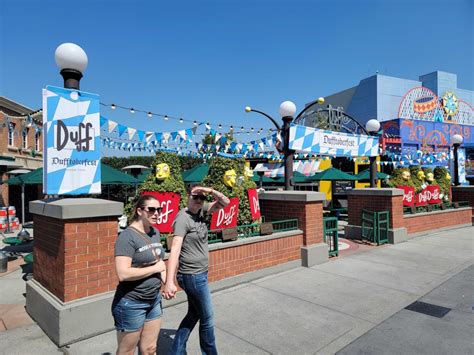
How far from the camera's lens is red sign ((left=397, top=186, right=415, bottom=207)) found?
1095cm

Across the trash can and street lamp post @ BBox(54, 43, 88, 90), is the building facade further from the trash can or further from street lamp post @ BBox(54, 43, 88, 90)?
street lamp post @ BBox(54, 43, 88, 90)

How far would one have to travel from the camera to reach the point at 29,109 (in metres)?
21.2

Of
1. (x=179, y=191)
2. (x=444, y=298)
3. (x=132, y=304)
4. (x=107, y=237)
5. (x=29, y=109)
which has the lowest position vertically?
(x=444, y=298)

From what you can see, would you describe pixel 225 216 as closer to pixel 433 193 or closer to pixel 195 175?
pixel 195 175

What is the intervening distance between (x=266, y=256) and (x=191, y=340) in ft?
9.60

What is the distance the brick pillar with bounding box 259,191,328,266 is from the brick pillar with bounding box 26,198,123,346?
14.0 ft

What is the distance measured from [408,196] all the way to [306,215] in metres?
5.83

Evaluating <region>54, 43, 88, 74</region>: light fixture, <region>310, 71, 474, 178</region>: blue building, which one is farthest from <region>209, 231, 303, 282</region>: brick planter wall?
<region>310, 71, 474, 178</region>: blue building

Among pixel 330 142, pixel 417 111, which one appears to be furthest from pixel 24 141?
pixel 417 111

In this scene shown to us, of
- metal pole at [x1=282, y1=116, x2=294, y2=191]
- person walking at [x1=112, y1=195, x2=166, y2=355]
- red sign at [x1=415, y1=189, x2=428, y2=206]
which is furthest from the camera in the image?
red sign at [x1=415, y1=189, x2=428, y2=206]

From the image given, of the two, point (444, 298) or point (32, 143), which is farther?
point (32, 143)

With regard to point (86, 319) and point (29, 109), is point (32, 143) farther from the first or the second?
point (86, 319)

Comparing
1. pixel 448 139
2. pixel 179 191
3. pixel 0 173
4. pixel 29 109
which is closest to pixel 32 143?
pixel 29 109

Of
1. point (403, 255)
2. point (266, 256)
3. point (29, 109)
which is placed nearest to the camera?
point (266, 256)
